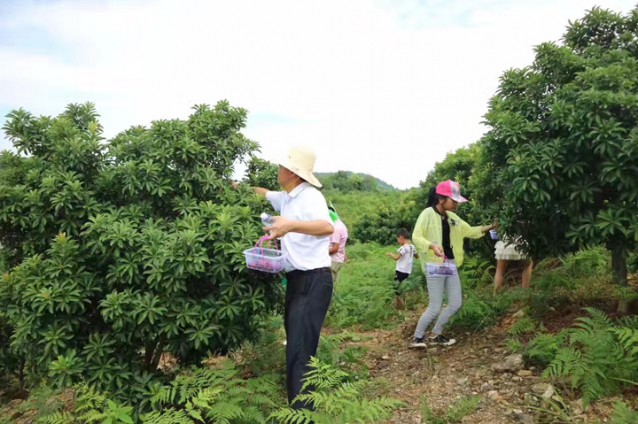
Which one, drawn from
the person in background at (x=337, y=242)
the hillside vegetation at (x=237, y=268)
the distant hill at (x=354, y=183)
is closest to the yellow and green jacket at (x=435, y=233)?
the hillside vegetation at (x=237, y=268)

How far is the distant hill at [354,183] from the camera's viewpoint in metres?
34.4

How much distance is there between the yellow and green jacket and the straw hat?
2.12 m

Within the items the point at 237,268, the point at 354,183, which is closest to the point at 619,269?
the point at 237,268

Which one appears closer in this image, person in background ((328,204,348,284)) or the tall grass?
person in background ((328,204,348,284))

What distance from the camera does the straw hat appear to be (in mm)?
4461

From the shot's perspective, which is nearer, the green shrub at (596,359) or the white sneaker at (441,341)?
the green shrub at (596,359)

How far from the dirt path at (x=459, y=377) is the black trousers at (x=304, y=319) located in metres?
1.08

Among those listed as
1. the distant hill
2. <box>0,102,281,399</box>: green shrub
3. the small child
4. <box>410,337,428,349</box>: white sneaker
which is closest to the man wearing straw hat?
<box>0,102,281,399</box>: green shrub

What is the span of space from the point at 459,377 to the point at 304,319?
2.12 m

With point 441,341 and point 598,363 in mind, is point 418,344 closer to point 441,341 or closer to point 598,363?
point 441,341

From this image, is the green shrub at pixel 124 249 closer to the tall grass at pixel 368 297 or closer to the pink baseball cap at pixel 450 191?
the pink baseball cap at pixel 450 191

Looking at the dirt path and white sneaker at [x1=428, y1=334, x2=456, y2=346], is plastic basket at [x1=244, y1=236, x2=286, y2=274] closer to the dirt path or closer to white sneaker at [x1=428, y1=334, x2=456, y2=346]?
the dirt path

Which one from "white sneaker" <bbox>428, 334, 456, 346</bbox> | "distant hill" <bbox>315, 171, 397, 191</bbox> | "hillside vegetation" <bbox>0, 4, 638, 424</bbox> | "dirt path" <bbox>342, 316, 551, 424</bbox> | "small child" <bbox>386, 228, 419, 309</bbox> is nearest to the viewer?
"hillside vegetation" <bbox>0, 4, 638, 424</bbox>

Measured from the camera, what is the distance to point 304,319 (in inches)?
171
